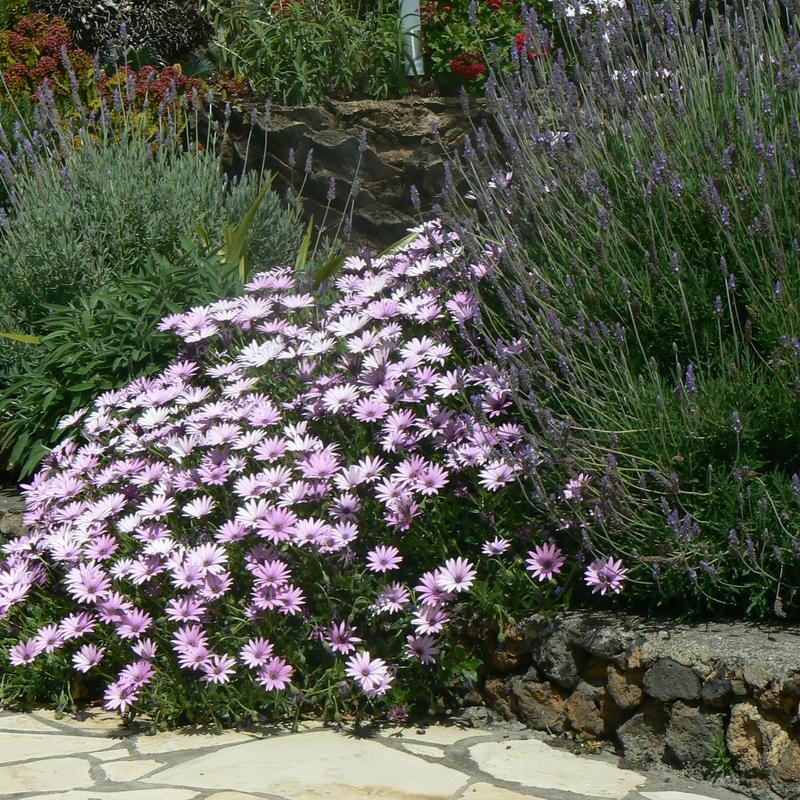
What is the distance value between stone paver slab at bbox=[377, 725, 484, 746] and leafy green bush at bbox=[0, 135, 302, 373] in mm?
2588

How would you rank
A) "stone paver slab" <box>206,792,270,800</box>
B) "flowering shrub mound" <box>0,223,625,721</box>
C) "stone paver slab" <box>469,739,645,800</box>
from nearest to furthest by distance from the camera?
"stone paver slab" <box>206,792,270,800</box>, "stone paver slab" <box>469,739,645,800</box>, "flowering shrub mound" <box>0,223,625,721</box>

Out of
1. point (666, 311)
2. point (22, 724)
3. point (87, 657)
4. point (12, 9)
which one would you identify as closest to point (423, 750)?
point (87, 657)

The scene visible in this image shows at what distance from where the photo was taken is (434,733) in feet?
10.3

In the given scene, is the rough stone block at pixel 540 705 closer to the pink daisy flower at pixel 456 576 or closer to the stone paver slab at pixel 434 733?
the stone paver slab at pixel 434 733

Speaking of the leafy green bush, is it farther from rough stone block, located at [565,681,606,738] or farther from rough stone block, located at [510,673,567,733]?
rough stone block, located at [565,681,606,738]

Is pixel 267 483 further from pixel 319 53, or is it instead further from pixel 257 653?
pixel 319 53

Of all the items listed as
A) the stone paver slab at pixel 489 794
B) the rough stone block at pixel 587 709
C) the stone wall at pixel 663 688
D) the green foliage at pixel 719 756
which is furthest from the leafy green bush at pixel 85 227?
the green foliage at pixel 719 756

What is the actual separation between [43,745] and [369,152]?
476 cm

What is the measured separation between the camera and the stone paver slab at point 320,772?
2.70m

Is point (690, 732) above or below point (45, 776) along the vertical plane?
below

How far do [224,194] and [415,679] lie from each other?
3628 mm

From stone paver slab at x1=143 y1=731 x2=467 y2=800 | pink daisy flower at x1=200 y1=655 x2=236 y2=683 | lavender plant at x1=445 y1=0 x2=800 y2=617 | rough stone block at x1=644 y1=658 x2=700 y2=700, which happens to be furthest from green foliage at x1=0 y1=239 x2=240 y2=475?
rough stone block at x1=644 y1=658 x2=700 y2=700

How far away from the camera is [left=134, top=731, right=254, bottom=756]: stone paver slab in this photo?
10.1 feet

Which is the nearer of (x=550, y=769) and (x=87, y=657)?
(x=550, y=769)
